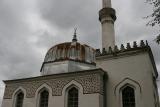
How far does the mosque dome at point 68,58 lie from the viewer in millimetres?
17844

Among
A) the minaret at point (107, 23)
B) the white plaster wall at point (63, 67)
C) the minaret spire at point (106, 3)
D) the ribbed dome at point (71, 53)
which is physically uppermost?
the minaret spire at point (106, 3)

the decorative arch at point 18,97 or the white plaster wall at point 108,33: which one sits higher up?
the white plaster wall at point 108,33

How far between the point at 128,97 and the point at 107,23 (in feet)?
21.5

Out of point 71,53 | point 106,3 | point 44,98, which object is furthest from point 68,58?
point 106,3

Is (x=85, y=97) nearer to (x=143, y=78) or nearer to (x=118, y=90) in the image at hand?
(x=118, y=90)

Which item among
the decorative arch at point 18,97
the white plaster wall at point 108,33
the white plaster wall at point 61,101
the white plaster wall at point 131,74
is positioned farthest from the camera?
the white plaster wall at point 108,33

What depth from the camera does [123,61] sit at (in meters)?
13.9

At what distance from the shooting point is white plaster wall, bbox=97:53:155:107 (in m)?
12.4

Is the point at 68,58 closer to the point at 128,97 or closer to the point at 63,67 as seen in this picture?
the point at 63,67

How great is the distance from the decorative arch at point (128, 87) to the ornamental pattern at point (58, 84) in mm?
1006

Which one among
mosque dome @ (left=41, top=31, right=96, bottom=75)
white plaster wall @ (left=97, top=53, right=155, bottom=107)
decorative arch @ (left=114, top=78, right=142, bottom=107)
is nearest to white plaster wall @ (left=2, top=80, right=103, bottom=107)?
white plaster wall @ (left=97, top=53, right=155, bottom=107)

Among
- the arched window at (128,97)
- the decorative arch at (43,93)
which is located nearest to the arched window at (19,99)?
the decorative arch at (43,93)

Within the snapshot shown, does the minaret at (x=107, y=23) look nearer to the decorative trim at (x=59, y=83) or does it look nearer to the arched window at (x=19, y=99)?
the decorative trim at (x=59, y=83)

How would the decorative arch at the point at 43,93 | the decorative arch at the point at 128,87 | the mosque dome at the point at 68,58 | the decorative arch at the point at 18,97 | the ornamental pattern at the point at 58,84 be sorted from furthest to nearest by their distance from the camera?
the mosque dome at the point at 68,58 → the decorative arch at the point at 18,97 → the decorative arch at the point at 43,93 → the ornamental pattern at the point at 58,84 → the decorative arch at the point at 128,87
